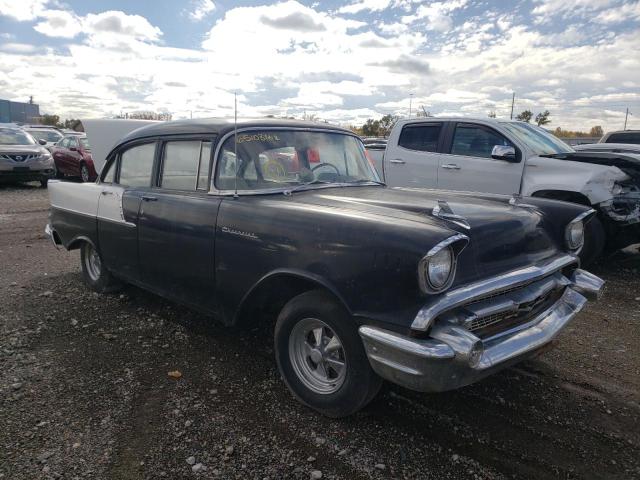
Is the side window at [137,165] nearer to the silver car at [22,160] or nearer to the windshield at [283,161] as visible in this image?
the windshield at [283,161]

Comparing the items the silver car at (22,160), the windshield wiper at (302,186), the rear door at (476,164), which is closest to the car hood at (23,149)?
the silver car at (22,160)

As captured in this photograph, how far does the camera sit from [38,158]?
13102 mm

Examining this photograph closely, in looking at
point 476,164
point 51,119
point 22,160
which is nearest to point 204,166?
point 476,164

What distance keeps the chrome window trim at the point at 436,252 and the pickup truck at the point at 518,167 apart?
10.9 ft

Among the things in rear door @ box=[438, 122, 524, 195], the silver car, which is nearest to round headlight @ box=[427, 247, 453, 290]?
rear door @ box=[438, 122, 524, 195]

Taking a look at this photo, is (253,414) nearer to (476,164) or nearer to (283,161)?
(283,161)

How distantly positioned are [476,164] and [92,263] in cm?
482

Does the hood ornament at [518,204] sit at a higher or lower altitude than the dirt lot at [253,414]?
higher

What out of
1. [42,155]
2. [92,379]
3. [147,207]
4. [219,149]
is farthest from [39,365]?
[42,155]

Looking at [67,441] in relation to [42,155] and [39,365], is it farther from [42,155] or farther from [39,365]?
[42,155]

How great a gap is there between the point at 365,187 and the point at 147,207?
5.66 ft

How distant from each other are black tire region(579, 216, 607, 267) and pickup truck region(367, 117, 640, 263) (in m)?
0.01

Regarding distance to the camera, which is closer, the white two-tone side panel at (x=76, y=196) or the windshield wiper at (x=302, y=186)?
the windshield wiper at (x=302, y=186)

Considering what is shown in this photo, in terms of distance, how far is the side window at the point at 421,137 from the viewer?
276 inches
